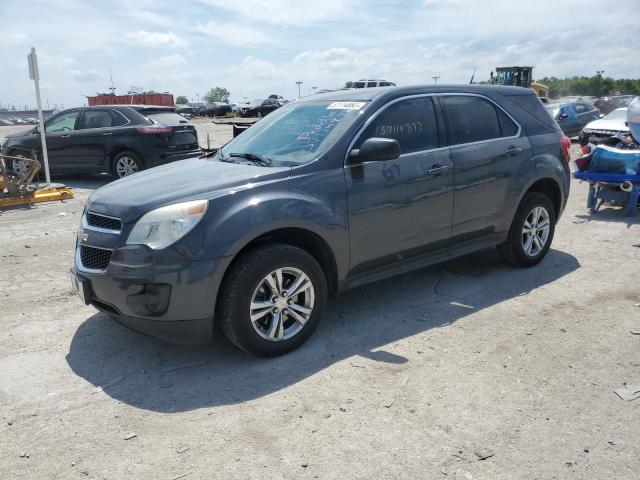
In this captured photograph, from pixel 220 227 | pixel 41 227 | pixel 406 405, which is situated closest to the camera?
pixel 406 405

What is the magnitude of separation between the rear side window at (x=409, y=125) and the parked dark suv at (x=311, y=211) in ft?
0.04

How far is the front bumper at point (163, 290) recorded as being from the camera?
11.0 feet

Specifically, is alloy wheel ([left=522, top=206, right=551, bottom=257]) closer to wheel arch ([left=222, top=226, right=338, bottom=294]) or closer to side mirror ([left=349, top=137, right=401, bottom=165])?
side mirror ([left=349, top=137, right=401, bottom=165])

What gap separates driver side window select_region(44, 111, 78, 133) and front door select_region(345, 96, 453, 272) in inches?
373

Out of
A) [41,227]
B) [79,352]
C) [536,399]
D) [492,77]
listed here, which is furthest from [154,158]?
[492,77]

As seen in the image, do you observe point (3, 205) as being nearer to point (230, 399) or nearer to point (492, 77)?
point (230, 399)

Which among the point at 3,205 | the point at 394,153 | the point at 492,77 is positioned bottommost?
the point at 3,205

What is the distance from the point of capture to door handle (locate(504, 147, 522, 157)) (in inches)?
201

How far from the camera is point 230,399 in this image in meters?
3.31

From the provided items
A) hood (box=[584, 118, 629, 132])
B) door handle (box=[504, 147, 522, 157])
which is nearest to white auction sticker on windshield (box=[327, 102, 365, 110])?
door handle (box=[504, 147, 522, 157])

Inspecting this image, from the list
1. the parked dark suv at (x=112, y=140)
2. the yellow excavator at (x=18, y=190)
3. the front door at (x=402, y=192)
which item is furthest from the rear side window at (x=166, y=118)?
the front door at (x=402, y=192)

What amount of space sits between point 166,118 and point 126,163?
1.29 m

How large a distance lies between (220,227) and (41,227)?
17.6 feet

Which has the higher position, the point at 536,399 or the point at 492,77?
the point at 492,77
